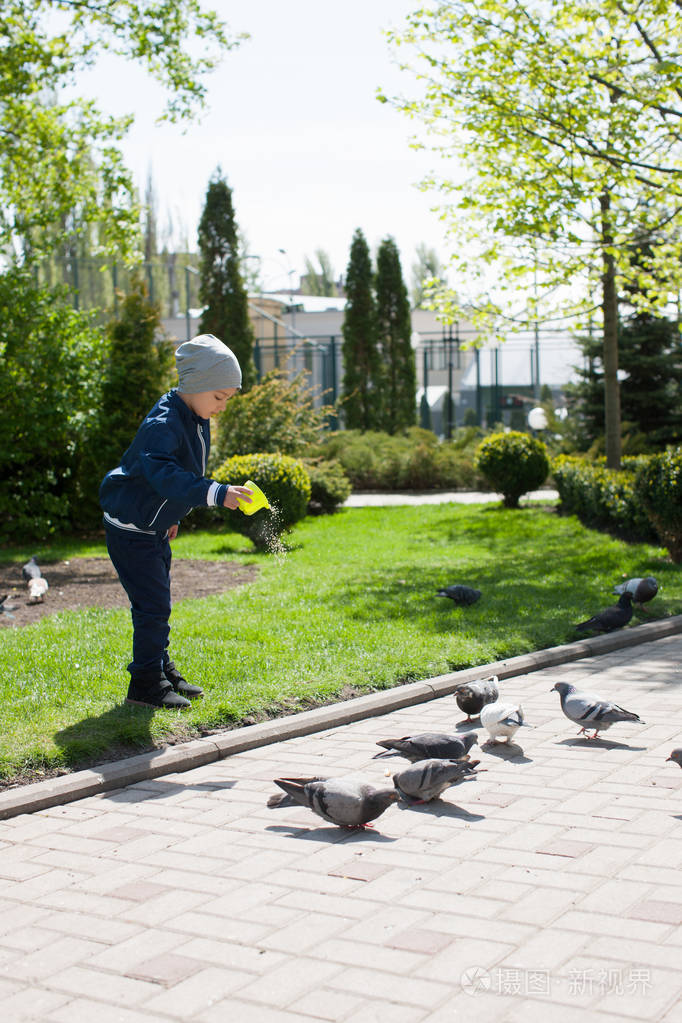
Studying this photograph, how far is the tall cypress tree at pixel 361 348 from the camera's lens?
31734mm

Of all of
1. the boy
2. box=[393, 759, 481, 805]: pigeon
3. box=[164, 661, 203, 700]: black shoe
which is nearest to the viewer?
box=[393, 759, 481, 805]: pigeon

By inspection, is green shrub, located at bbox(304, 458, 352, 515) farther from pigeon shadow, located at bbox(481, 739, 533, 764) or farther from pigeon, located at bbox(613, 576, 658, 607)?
pigeon shadow, located at bbox(481, 739, 533, 764)

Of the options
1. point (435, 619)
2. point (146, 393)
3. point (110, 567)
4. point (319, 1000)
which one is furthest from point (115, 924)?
point (146, 393)

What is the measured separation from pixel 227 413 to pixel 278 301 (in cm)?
2635

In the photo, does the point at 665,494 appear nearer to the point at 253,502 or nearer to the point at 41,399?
the point at 253,502

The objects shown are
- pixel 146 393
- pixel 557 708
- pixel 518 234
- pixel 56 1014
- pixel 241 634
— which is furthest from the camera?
pixel 146 393

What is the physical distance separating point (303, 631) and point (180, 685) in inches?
74.0

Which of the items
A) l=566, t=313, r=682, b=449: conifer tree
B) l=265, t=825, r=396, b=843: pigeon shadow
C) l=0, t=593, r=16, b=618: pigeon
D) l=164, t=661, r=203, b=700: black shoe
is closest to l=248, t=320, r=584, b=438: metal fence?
l=566, t=313, r=682, b=449: conifer tree

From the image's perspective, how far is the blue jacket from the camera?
4.91 m

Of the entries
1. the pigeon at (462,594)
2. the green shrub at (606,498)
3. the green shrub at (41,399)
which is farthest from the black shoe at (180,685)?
the green shrub at (41,399)

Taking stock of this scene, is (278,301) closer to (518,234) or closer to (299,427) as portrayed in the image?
(299,427)

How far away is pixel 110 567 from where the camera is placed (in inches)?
464

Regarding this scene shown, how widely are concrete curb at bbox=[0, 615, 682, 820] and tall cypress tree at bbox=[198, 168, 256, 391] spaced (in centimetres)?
2355

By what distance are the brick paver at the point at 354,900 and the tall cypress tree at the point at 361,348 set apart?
2718 cm
